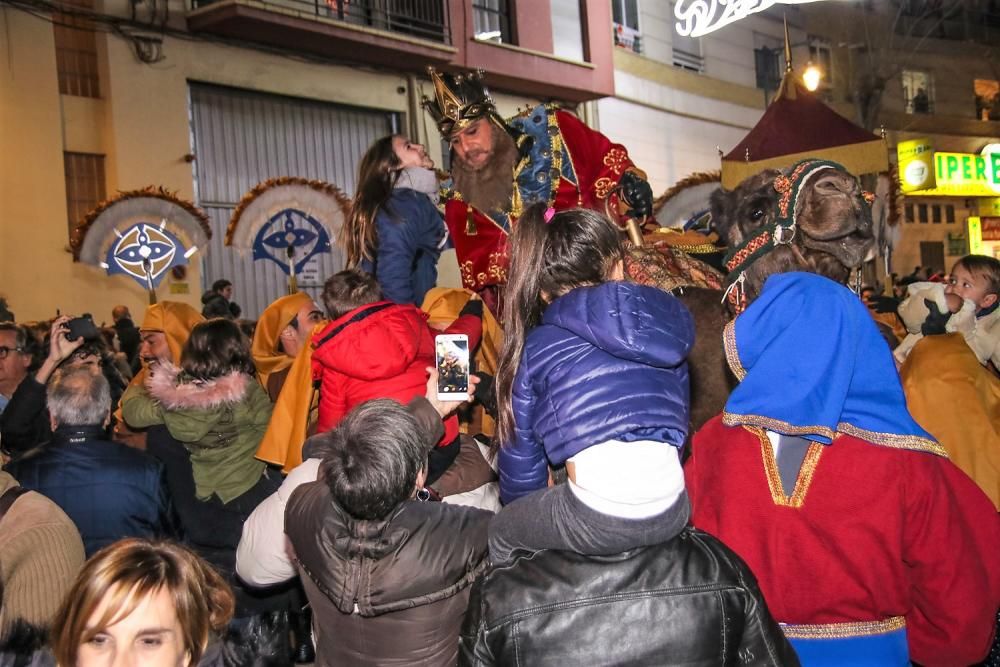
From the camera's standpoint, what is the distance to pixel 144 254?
754 cm

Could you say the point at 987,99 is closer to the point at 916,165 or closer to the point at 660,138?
the point at 916,165

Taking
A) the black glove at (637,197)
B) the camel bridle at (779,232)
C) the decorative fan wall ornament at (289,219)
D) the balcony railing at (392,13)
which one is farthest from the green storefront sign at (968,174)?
the camel bridle at (779,232)

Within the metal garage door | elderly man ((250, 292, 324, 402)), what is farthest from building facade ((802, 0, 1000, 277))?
elderly man ((250, 292, 324, 402))

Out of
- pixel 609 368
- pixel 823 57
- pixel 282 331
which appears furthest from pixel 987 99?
pixel 609 368

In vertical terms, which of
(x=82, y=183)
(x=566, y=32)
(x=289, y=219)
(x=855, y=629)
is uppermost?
(x=566, y=32)

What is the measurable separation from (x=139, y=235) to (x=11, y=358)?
1.69 m

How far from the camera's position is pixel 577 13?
18.5 metres

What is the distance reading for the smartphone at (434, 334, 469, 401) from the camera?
374 centimetres

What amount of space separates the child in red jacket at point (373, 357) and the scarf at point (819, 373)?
1675mm

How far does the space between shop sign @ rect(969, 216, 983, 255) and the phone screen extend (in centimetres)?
2739

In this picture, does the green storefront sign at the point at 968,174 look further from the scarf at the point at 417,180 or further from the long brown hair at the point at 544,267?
the long brown hair at the point at 544,267

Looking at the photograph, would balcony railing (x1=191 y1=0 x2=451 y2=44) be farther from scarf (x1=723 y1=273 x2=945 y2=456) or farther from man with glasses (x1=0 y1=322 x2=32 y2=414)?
scarf (x1=723 y1=273 x2=945 y2=456)

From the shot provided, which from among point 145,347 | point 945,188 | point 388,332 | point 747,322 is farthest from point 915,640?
point 945,188

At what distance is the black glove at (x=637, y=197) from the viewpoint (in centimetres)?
495
